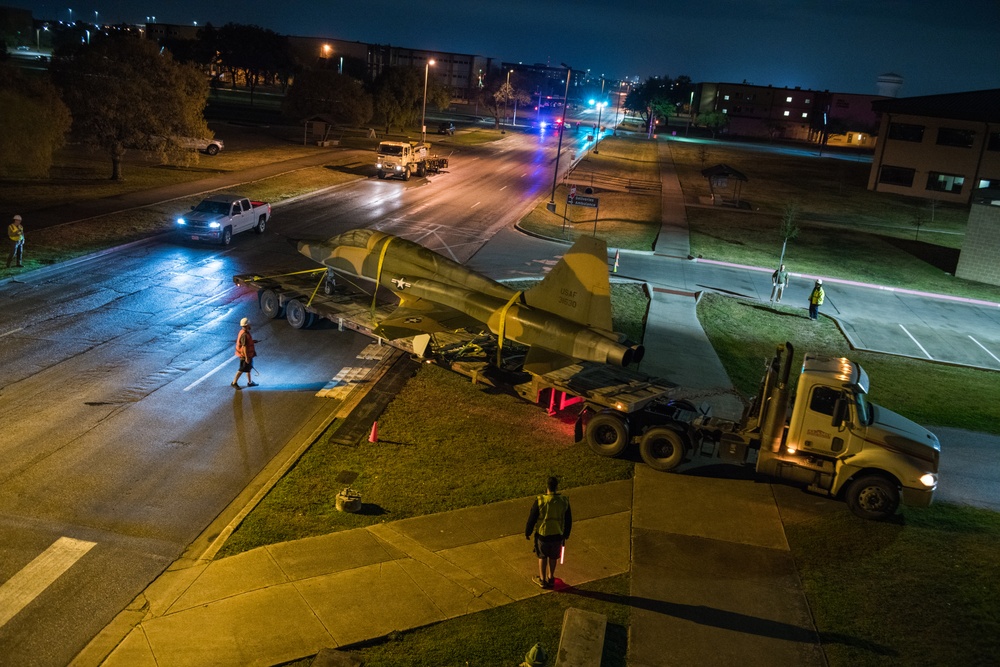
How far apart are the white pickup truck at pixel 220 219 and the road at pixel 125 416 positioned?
0.69 m

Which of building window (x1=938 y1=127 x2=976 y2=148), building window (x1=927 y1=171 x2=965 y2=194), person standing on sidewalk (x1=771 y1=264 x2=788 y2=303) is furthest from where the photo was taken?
building window (x1=927 y1=171 x2=965 y2=194)

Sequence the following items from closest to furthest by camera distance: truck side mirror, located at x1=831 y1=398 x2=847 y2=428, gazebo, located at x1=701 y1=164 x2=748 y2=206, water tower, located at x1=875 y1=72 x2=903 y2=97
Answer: truck side mirror, located at x1=831 y1=398 x2=847 y2=428
gazebo, located at x1=701 y1=164 x2=748 y2=206
water tower, located at x1=875 y1=72 x2=903 y2=97

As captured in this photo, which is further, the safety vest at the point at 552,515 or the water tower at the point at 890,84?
the water tower at the point at 890,84

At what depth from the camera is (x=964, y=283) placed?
37719mm

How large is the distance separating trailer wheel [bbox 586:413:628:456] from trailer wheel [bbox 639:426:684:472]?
0.42 m

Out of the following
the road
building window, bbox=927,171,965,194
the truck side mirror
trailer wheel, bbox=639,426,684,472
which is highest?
building window, bbox=927,171,965,194

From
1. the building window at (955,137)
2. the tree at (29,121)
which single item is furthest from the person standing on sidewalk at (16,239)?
the building window at (955,137)

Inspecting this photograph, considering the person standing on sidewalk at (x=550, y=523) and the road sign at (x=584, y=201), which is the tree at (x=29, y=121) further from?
the person standing on sidewalk at (x=550, y=523)

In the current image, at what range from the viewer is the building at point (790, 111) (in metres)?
145

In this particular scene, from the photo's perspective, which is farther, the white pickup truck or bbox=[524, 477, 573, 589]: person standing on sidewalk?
the white pickup truck

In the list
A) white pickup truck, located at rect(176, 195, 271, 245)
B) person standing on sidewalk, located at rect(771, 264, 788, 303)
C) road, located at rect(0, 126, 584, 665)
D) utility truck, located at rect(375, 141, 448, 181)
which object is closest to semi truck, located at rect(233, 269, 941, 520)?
road, located at rect(0, 126, 584, 665)

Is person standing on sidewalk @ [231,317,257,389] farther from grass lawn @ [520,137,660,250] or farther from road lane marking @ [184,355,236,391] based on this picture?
grass lawn @ [520,137,660,250]

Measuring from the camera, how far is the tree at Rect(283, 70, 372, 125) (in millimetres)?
70125

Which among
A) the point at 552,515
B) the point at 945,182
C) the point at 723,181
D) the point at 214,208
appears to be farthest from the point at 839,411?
the point at 945,182
